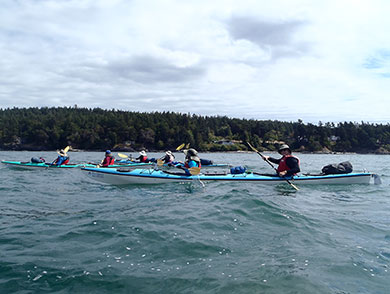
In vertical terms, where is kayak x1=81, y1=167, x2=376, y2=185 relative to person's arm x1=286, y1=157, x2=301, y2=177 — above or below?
below

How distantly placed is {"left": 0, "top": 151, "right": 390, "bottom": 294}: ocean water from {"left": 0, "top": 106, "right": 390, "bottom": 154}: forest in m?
71.3

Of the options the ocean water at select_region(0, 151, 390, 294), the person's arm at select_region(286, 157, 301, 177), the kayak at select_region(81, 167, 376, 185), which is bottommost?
the ocean water at select_region(0, 151, 390, 294)

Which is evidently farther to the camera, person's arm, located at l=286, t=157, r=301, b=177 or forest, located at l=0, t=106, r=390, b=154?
forest, located at l=0, t=106, r=390, b=154

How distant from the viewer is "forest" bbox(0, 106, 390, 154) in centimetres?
8175

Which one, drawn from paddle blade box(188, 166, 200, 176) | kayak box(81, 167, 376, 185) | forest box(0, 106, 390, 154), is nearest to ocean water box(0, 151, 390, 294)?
kayak box(81, 167, 376, 185)

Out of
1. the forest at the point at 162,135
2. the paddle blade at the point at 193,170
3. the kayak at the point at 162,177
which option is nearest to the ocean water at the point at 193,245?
the kayak at the point at 162,177

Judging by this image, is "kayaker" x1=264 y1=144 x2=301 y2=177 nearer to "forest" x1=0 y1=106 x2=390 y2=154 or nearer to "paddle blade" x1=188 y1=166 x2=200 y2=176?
"paddle blade" x1=188 y1=166 x2=200 y2=176

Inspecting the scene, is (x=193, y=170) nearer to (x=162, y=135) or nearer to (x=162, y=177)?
(x=162, y=177)

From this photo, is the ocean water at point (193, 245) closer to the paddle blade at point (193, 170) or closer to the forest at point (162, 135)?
the paddle blade at point (193, 170)

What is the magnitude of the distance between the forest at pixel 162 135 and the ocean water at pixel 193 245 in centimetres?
7126

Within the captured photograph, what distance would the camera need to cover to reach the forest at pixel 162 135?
268ft

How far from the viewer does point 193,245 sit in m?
5.02

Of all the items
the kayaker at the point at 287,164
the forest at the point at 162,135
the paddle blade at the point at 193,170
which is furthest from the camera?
the forest at the point at 162,135

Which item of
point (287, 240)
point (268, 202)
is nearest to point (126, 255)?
point (287, 240)
